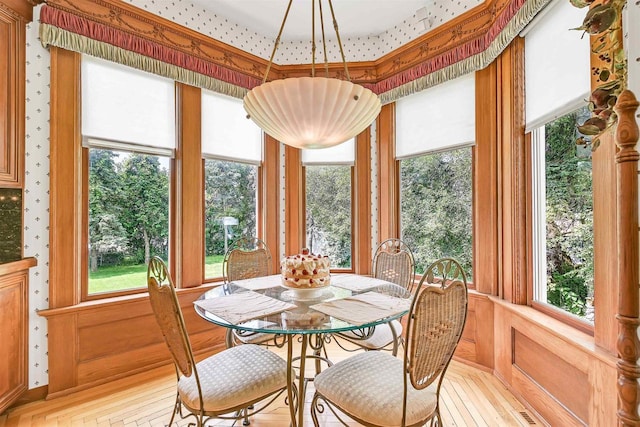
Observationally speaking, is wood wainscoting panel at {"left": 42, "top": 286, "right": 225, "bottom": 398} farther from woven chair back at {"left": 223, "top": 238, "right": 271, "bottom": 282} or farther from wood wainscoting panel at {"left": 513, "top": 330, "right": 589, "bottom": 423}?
wood wainscoting panel at {"left": 513, "top": 330, "right": 589, "bottom": 423}

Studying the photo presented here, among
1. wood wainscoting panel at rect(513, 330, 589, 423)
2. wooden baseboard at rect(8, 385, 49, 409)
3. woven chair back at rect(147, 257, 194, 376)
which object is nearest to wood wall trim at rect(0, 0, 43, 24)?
woven chair back at rect(147, 257, 194, 376)

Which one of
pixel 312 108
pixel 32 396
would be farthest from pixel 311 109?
pixel 32 396

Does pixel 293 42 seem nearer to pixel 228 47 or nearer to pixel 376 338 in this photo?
pixel 228 47

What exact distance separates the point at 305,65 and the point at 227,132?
46.9 inches

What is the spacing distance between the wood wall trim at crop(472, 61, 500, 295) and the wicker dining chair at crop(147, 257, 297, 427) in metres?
1.88

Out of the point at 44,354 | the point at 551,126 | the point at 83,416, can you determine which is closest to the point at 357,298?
the point at 551,126

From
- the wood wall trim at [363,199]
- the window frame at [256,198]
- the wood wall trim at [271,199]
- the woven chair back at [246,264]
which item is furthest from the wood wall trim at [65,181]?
the wood wall trim at [363,199]

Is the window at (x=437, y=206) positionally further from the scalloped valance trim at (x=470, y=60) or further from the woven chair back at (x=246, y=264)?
the woven chair back at (x=246, y=264)

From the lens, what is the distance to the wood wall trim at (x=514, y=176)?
7.50 ft

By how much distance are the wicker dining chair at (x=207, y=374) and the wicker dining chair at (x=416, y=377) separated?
0.30 m

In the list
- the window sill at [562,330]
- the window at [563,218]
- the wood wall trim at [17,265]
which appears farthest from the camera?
the wood wall trim at [17,265]

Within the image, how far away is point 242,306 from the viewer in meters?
1.70

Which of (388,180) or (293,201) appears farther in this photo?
(293,201)

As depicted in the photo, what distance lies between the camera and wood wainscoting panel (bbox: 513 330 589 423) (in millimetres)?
1662
